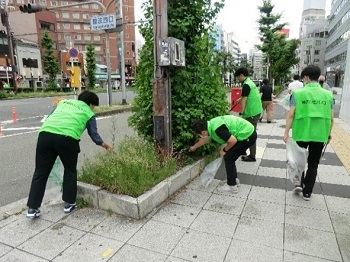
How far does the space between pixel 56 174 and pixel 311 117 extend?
11.0ft

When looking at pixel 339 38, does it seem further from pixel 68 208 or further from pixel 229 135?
pixel 68 208

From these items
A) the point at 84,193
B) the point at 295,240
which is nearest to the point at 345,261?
the point at 295,240

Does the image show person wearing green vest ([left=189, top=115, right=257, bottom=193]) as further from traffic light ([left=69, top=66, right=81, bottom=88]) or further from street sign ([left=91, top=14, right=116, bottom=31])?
street sign ([left=91, top=14, right=116, bottom=31])

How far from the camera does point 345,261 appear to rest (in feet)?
7.97

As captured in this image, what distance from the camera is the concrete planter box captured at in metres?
3.13

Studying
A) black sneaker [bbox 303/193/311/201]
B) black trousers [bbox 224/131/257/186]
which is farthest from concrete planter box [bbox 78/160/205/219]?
black sneaker [bbox 303/193/311/201]

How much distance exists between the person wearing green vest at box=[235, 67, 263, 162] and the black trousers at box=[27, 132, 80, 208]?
3119 millimetres

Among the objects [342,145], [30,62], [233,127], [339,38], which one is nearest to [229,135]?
[233,127]

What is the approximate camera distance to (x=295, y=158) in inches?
141

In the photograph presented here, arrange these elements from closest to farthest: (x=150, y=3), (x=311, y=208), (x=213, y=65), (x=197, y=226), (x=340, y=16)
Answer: (x=197, y=226), (x=311, y=208), (x=150, y=3), (x=213, y=65), (x=340, y=16)

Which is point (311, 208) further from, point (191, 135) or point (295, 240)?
point (191, 135)

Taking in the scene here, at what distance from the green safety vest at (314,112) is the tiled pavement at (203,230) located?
2.99ft

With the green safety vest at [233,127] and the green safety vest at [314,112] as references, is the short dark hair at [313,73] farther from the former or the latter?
the green safety vest at [233,127]

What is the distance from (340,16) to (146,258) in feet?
204
